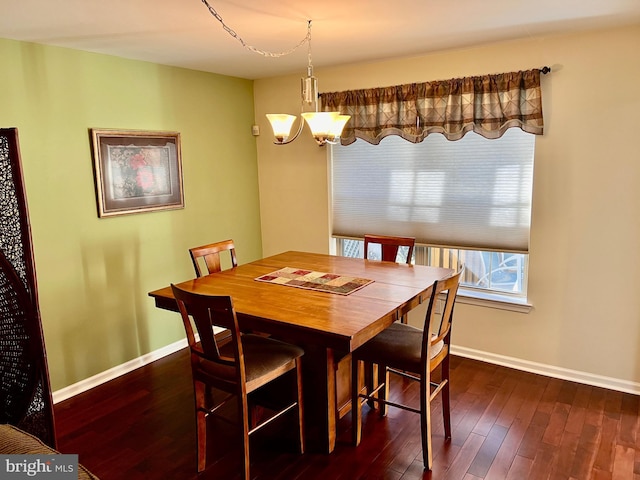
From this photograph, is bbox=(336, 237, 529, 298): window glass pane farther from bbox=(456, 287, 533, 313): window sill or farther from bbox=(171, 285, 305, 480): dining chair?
bbox=(171, 285, 305, 480): dining chair

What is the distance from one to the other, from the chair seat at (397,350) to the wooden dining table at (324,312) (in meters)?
0.18

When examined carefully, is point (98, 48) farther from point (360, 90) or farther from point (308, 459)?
point (308, 459)

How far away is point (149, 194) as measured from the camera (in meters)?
3.54

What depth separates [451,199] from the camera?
3533mm

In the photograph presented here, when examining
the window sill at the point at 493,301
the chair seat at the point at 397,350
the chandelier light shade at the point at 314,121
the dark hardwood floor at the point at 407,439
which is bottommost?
the dark hardwood floor at the point at 407,439

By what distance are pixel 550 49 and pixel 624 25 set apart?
0.40 metres

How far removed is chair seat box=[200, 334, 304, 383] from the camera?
2217 millimetres

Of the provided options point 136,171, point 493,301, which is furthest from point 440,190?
point 136,171

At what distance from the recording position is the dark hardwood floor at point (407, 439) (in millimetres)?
2330

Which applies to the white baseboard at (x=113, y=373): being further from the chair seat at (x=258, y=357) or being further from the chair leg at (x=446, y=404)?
the chair leg at (x=446, y=404)

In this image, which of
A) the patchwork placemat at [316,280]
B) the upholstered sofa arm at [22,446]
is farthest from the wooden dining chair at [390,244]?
the upholstered sofa arm at [22,446]

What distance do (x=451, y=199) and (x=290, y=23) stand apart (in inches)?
68.5

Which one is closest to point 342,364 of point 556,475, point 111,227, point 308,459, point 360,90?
point 308,459

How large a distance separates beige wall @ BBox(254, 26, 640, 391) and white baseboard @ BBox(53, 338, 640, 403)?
2 cm
